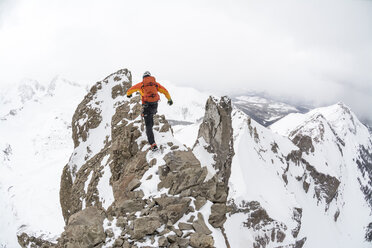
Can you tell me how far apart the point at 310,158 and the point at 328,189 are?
596 inches

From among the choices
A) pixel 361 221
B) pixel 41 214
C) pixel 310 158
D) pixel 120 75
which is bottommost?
pixel 361 221

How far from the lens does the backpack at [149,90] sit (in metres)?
11.8

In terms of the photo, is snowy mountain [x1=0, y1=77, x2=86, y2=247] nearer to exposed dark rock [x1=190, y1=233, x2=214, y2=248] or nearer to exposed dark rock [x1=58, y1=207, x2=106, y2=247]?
exposed dark rock [x1=58, y1=207, x2=106, y2=247]


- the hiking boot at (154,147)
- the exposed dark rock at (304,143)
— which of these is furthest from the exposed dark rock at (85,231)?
the exposed dark rock at (304,143)

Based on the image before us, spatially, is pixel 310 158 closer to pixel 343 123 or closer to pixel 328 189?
pixel 328 189

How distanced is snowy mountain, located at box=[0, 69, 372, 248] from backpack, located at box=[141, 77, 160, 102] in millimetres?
2881

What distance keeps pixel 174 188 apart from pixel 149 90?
5.76 m

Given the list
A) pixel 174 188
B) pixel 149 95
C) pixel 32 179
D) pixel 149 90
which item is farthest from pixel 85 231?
pixel 32 179

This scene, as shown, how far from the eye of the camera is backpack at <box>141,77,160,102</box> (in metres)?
11.8

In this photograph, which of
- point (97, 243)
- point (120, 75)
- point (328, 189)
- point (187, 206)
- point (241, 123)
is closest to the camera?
point (97, 243)

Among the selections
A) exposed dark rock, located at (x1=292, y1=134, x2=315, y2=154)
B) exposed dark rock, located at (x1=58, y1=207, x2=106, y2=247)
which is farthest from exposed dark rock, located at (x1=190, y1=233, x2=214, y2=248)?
exposed dark rock, located at (x1=292, y1=134, x2=315, y2=154)

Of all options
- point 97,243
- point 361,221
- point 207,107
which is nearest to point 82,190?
point 97,243

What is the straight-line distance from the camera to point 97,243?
7352 mm

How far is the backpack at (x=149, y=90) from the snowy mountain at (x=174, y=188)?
288cm
